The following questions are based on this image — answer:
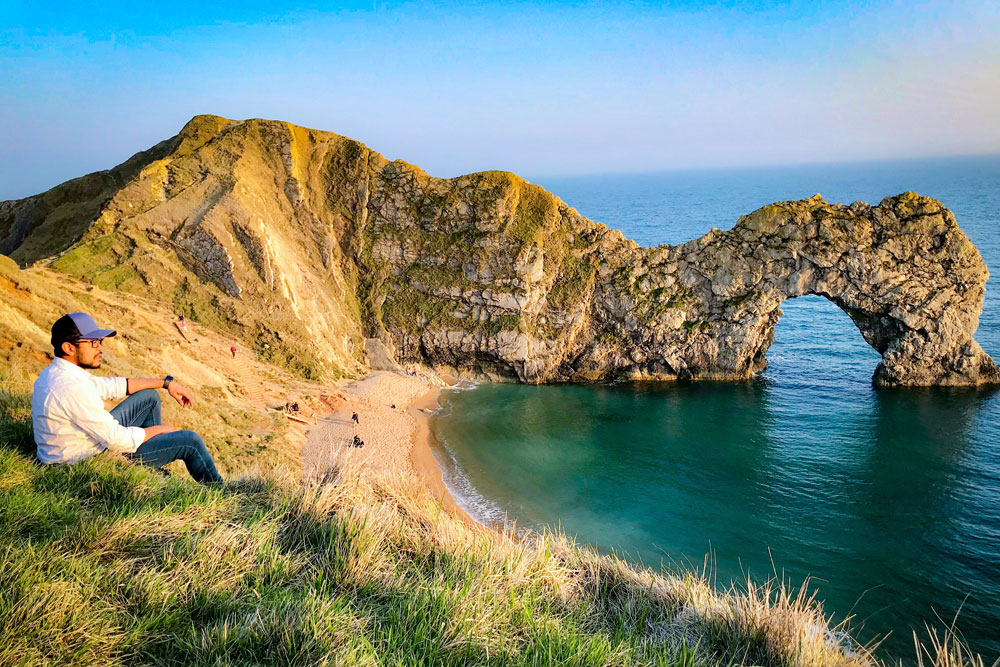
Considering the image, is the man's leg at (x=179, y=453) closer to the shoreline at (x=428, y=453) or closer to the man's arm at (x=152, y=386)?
the man's arm at (x=152, y=386)

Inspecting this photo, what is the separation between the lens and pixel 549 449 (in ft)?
109

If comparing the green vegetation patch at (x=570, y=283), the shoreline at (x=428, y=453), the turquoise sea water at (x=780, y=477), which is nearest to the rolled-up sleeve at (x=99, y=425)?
the turquoise sea water at (x=780, y=477)

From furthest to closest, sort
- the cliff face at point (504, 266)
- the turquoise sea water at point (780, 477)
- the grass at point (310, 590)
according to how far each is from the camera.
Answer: the cliff face at point (504, 266) < the turquoise sea water at point (780, 477) < the grass at point (310, 590)

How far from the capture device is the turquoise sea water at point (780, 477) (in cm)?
2161

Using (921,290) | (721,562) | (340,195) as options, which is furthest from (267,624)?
(921,290)

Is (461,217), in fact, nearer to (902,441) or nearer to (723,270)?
(723,270)

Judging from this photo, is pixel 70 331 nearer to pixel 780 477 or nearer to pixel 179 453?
pixel 179 453

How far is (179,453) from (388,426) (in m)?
26.5

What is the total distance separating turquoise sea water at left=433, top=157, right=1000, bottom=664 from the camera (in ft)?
70.9

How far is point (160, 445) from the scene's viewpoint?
25.2 ft

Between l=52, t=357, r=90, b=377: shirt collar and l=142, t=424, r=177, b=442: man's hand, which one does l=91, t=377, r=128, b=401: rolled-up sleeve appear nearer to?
l=52, t=357, r=90, b=377: shirt collar

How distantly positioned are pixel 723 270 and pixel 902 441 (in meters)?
16.3

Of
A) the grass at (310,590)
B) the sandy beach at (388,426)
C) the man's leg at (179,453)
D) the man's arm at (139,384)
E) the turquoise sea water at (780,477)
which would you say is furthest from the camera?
the sandy beach at (388,426)

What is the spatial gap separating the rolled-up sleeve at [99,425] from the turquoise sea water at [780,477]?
14.0 meters
